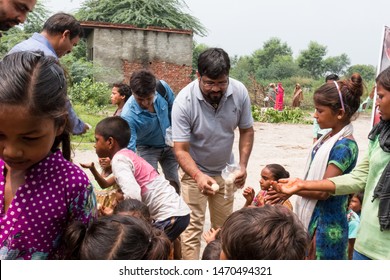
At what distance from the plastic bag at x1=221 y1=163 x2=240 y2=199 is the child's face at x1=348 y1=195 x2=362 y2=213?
1145 millimetres

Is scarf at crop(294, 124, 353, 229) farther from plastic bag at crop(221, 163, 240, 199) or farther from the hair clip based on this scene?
the hair clip

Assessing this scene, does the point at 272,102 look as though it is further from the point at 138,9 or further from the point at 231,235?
the point at 231,235

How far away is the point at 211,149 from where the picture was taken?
3701 millimetres

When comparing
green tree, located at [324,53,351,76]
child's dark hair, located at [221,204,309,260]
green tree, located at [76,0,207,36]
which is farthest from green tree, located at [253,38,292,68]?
child's dark hair, located at [221,204,309,260]

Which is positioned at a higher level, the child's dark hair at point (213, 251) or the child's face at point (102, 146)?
the child's face at point (102, 146)

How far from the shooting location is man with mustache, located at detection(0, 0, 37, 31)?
9.35 ft

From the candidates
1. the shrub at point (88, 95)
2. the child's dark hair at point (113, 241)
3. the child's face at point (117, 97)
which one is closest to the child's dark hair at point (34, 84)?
the child's dark hair at point (113, 241)

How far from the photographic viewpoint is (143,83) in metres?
4.13

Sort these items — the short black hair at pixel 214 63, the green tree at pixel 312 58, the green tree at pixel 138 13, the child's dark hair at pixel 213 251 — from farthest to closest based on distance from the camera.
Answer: the green tree at pixel 312 58 → the green tree at pixel 138 13 → the short black hair at pixel 214 63 → the child's dark hair at pixel 213 251

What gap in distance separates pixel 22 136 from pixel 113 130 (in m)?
1.84

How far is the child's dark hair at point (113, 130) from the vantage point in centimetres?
317

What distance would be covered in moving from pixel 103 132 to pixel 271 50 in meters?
66.2

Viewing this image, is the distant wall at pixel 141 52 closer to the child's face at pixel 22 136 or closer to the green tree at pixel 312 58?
the child's face at pixel 22 136

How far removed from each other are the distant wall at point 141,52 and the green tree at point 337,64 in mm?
42593
